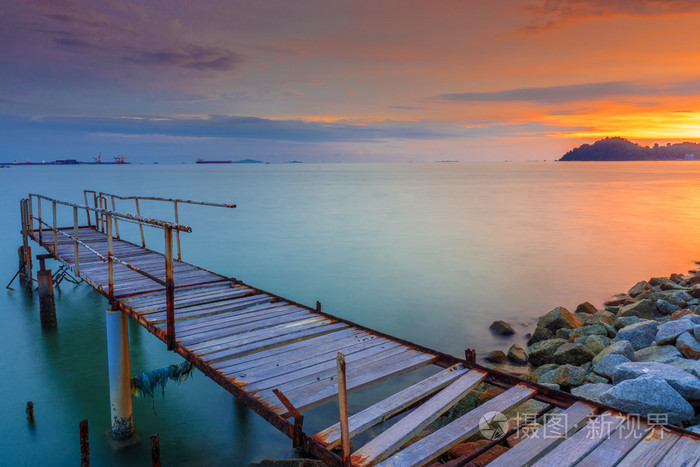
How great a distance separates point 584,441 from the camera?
4301 mm

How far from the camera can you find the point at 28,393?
9.96 meters

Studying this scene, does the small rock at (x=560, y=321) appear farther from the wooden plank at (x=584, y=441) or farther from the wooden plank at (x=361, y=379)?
the wooden plank at (x=584, y=441)

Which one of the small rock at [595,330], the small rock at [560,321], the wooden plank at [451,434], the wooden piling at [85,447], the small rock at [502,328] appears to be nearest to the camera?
the wooden plank at [451,434]

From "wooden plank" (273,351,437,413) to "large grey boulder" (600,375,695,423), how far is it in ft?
7.01

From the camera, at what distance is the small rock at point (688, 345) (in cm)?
790

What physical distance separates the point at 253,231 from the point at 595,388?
26.7 meters

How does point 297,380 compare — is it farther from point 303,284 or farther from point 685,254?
point 685,254

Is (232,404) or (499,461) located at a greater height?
(499,461)

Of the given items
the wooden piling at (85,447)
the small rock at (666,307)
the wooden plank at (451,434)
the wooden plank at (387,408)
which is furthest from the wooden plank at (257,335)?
the small rock at (666,307)

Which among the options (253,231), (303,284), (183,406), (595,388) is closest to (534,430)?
(595,388)

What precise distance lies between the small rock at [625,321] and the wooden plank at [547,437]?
7.43 meters

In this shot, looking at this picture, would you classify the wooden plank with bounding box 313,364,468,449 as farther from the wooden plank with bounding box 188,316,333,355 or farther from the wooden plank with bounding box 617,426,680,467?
the wooden plank with bounding box 188,316,333,355

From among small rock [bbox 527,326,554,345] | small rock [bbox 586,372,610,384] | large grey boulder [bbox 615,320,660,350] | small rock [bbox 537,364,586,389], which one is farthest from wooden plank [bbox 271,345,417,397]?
small rock [bbox 527,326,554,345]

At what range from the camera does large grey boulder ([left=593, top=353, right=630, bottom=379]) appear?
793cm
